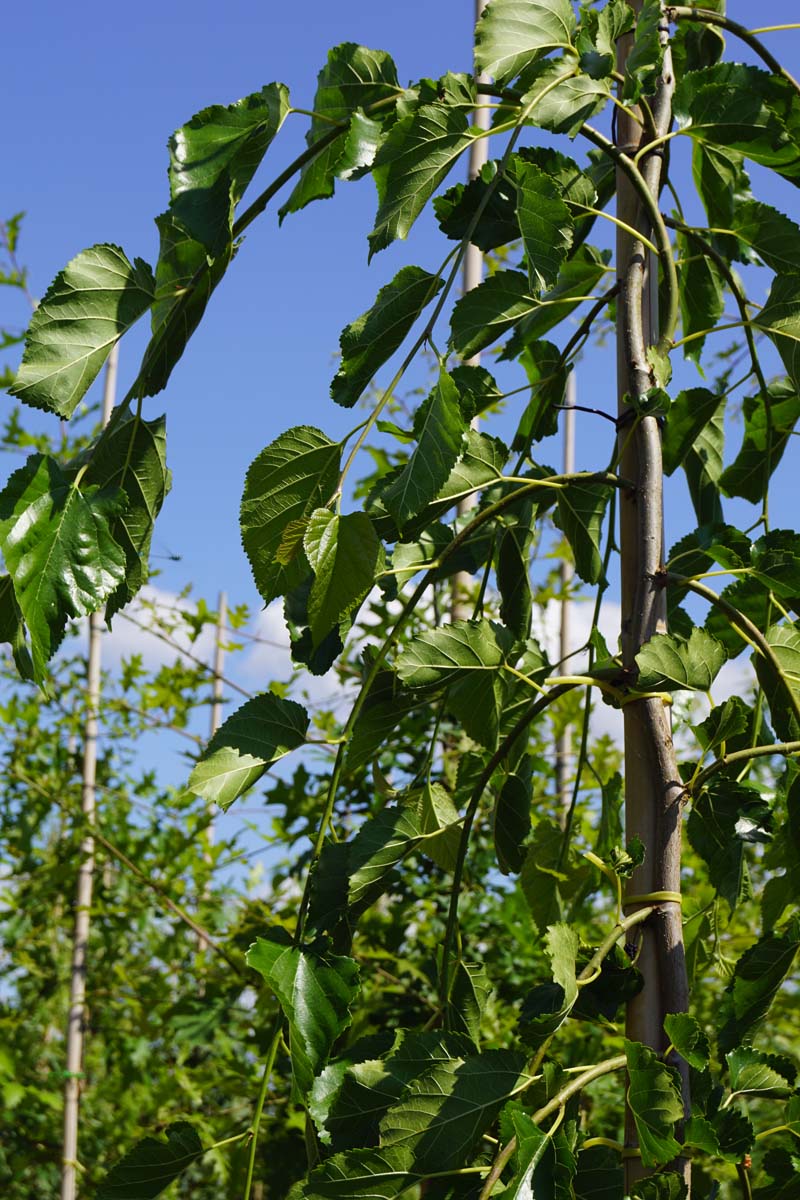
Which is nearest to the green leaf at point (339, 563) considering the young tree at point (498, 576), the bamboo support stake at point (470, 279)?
the young tree at point (498, 576)

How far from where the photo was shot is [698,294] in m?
0.90

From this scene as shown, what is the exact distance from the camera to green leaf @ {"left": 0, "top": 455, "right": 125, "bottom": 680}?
1.81 feet

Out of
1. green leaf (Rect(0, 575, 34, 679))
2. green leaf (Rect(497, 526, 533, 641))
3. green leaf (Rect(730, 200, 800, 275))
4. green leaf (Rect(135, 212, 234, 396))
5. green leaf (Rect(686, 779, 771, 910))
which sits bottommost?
green leaf (Rect(686, 779, 771, 910))

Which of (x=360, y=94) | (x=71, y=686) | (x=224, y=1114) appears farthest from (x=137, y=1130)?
(x=360, y=94)

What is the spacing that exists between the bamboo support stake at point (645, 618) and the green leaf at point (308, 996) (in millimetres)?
165

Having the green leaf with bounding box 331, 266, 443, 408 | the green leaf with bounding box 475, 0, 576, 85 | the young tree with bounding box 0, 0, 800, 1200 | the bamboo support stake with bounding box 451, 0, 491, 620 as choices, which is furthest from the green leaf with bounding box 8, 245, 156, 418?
the bamboo support stake with bounding box 451, 0, 491, 620

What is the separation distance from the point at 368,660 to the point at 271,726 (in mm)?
109

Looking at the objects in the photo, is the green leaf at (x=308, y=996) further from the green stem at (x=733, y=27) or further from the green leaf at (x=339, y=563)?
the green stem at (x=733, y=27)

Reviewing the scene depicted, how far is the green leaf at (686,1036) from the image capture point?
56 centimetres

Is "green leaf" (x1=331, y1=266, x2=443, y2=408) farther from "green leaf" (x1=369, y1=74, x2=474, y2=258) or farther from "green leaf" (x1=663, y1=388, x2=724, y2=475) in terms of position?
"green leaf" (x1=663, y1=388, x2=724, y2=475)

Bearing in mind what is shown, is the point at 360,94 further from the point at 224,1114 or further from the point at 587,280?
the point at 224,1114

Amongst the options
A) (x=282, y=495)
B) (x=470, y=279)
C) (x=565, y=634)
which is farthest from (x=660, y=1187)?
(x=565, y=634)

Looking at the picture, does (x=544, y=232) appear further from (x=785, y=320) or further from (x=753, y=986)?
(x=753, y=986)

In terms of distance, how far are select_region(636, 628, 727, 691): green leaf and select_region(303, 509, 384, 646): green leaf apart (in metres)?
0.17
